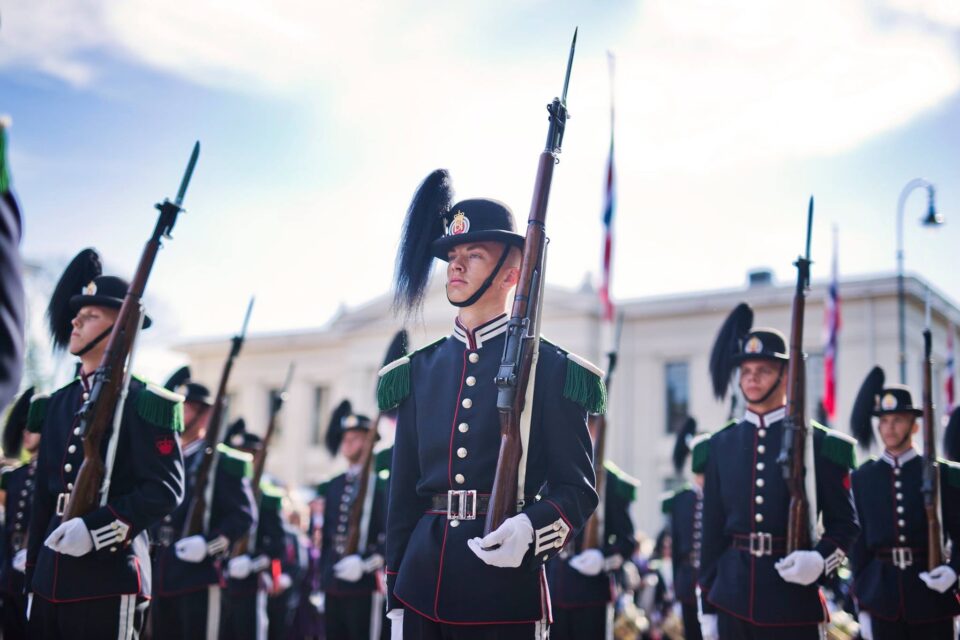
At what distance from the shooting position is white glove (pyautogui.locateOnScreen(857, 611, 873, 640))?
22.5ft

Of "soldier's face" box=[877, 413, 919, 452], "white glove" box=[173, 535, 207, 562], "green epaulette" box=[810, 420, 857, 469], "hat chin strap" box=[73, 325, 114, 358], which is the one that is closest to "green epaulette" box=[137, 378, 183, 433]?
"hat chin strap" box=[73, 325, 114, 358]

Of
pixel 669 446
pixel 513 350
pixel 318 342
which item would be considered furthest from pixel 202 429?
pixel 318 342

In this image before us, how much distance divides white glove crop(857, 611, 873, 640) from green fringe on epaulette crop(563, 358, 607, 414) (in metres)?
4.19

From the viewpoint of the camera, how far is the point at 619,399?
37.5 metres

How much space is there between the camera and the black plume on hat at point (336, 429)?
11.5 m

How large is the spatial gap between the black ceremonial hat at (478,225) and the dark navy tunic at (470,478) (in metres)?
0.37

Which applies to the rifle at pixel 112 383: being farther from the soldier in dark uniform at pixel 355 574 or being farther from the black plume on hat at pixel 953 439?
the black plume on hat at pixel 953 439

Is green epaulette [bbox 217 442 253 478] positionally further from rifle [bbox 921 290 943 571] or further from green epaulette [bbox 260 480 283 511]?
rifle [bbox 921 290 943 571]

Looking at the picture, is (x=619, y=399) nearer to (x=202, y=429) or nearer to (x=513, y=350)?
(x=202, y=429)

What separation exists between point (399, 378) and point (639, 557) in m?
13.5

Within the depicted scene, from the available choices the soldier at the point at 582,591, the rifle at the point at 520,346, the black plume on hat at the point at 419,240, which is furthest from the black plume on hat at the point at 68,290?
the soldier at the point at 582,591

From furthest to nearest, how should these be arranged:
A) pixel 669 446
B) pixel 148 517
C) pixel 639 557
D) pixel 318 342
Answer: pixel 318 342
pixel 669 446
pixel 639 557
pixel 148 517

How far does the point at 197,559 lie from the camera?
22.9 ft

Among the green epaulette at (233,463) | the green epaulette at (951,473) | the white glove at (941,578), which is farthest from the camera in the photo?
the green epaulette at (233,463)
